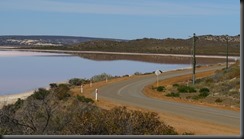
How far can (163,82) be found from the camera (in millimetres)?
45688

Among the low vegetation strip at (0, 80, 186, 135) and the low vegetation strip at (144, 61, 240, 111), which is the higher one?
the low vegetation strip at (0, 80, 186, 135)

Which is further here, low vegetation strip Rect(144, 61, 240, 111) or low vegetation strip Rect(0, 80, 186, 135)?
low vegetation strip Rect(144, 61, 240, 111)

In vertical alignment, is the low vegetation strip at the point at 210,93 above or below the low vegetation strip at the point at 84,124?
below

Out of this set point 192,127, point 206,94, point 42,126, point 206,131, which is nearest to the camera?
point 42,126

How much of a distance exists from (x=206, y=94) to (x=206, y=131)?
17.7 metres

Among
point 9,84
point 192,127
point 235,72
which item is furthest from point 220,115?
point 9,84

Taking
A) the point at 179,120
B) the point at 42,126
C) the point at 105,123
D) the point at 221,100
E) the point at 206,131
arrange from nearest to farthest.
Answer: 1. the point at 105,123
2. the point at 42,126
3. the point at 206,131
4. the point at 179,120
5. the point at 221,100

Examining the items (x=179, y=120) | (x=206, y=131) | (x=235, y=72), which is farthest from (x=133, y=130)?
(x=235, y=72)

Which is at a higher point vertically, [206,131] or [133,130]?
[133,130]

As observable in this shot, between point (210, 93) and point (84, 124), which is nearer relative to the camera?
point (84, 124)

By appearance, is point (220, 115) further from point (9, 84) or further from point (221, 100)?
point (9, 84)

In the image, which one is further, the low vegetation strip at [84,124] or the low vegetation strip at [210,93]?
the low vegetation strip at [210,93]

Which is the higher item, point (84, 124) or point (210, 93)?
point (84, 124)

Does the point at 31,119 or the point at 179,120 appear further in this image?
the point at 179,120
